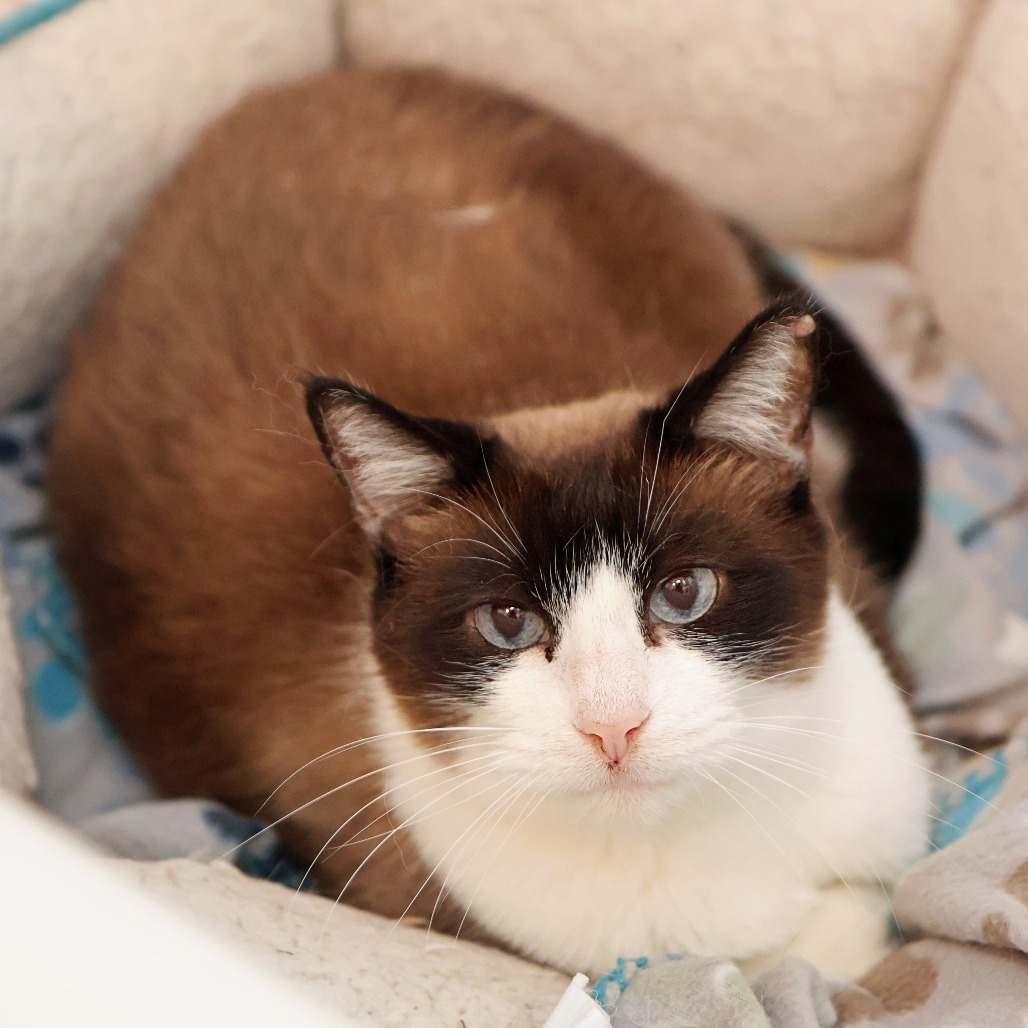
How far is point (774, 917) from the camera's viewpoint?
1.10 meters

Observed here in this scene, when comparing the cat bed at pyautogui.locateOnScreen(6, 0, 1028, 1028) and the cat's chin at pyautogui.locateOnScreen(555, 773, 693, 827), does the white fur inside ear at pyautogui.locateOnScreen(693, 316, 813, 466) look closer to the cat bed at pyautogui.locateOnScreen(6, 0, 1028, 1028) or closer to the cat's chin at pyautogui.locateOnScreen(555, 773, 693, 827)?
the cat's chin at pyautogui.locateOnScreen(555, 773, 693, 827)

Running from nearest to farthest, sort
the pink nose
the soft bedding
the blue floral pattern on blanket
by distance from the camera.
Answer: the pink nose, the soft bedding, the blue floral pattern on blanket

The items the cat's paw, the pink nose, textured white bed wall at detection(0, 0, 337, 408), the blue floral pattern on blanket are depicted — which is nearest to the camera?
the pink nose

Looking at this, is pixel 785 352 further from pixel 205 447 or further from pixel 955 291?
pixel 955 291

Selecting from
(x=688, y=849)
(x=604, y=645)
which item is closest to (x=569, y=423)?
(x=604, y=645)

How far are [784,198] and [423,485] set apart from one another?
49.1 inches

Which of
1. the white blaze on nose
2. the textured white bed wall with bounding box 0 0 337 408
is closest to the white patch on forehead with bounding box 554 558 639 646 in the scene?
the white blaze on nose

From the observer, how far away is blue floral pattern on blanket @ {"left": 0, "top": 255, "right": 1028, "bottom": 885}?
52.1 inches

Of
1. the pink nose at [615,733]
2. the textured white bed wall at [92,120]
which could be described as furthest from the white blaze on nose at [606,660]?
the textured white bed wall at [92,120]

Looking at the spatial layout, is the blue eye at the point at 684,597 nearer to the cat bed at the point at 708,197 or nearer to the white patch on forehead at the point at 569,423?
the white patch on forehead at the point at 569,423

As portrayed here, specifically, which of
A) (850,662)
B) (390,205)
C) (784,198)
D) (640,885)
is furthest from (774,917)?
(784,198)

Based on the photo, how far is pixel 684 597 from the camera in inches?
37.0

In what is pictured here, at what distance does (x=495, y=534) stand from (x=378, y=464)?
0.13 m

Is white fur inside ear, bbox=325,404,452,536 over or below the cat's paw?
over
